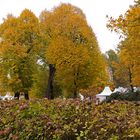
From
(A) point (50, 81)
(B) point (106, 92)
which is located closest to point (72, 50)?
(A) point (50, 81)

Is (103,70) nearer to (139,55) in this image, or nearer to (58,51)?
(58,51)

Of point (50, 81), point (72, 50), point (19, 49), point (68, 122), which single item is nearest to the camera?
point (68, 122)

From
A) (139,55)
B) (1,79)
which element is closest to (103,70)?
(1,79)

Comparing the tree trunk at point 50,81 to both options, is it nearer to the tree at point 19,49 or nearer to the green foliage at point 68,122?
the tree at point 19,49

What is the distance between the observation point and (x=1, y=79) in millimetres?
42188

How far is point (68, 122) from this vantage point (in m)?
5.80

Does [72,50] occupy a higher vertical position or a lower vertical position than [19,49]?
lower

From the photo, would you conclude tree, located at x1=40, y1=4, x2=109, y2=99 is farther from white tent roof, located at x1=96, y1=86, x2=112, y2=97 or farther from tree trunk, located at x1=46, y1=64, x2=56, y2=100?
white tent roof, located at x1=96, y1=86, x2=112, y2=97

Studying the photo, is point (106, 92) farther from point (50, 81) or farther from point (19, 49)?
point (19, 49)

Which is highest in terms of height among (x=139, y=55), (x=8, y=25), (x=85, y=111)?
(x=8, y=25)

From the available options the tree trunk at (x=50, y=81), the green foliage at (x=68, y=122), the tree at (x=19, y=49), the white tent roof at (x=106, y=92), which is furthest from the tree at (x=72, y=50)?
the green foliage at (x=68, y=122)

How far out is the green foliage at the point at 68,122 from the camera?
4.79m

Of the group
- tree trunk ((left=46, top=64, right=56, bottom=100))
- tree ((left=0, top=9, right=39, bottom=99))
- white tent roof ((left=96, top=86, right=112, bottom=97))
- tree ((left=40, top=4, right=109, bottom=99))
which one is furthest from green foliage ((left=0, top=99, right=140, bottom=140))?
white tent roof ((left=96, top=86, right=112, bottom=97))

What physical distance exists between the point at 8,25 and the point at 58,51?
23.3 feet
